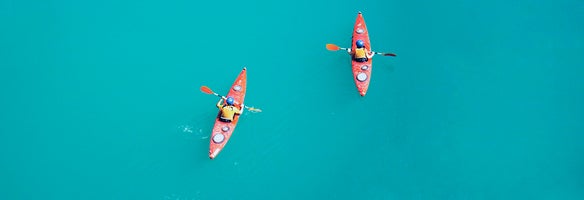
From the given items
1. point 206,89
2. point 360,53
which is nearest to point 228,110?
point 206,89

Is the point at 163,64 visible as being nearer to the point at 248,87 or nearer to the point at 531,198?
the point at 248,87

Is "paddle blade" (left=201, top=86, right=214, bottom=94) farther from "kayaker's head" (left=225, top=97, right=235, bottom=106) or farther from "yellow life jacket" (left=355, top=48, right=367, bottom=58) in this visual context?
"yellow life jacket" (left=355, top=48, right=367, bottom=58)

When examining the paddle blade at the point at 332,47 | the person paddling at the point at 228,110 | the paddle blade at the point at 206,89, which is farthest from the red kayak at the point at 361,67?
the paddle blade at the point at 206,89

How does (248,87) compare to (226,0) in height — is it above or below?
below

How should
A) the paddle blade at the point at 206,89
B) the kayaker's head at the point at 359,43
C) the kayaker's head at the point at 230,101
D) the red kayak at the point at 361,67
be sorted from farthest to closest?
1. the kayaker's head at the point at 359,43
2. the red kayak at the point at 361,67
3. the paddle blade at the point at 206,89
4. the kayaker's head at the point at 230,101

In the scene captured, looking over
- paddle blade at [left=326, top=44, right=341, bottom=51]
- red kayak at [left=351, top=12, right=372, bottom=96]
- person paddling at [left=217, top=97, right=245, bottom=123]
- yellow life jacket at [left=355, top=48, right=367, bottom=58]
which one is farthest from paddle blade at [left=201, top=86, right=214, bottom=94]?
yellow life jacket at [left=355, top=48, right=367, bottom=58]

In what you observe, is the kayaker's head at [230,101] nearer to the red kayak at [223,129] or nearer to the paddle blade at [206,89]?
the red kayak at [223,129]

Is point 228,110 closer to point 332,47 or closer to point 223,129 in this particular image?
point 223,129

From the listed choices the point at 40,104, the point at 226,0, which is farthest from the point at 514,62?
the point at 40,104
